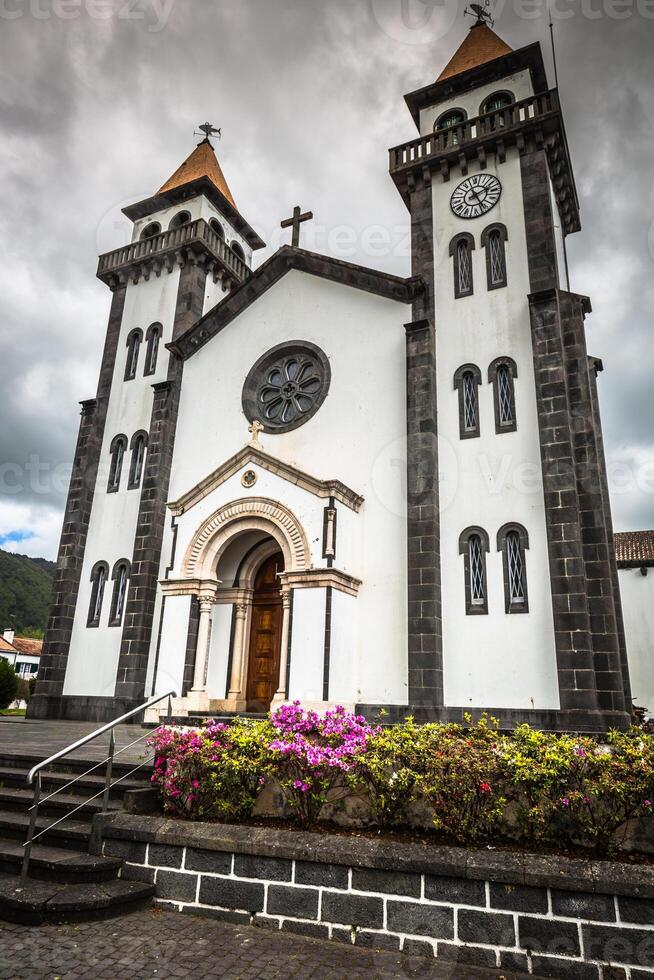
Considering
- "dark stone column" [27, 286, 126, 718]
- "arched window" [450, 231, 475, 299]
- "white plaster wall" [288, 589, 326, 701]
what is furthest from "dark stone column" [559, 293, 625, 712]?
"dark stone column" [27, 286, 126, 718]

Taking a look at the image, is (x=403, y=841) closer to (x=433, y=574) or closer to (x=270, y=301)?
(x=433, y=574)

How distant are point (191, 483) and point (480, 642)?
887 centimetres

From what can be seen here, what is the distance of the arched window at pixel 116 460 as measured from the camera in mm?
20250

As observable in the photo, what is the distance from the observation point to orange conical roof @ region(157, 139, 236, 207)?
23.9m

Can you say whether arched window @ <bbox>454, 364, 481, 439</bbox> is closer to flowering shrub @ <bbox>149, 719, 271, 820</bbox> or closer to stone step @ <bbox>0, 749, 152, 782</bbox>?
stone step @ <bbox>0, 749, 152, 782</bbox>

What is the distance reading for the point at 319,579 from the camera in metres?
13.8

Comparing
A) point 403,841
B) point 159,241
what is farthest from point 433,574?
point 159,241

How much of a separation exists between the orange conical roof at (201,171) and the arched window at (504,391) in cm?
1367

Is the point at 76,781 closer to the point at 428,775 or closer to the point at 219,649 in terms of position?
the point at 428,775

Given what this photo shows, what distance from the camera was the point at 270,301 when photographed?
18.8 m

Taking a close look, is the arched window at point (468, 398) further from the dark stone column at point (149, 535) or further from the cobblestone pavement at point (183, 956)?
the cobblestone pavement at point (183, 956)

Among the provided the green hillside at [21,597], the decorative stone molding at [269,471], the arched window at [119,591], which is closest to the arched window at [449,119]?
the decorative stone molding at [269,471]

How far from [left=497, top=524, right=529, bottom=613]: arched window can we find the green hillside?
70675 millimetres

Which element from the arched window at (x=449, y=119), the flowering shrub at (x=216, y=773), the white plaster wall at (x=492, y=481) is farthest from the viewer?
the arched window at (x=449, y=119)
